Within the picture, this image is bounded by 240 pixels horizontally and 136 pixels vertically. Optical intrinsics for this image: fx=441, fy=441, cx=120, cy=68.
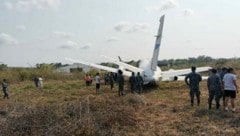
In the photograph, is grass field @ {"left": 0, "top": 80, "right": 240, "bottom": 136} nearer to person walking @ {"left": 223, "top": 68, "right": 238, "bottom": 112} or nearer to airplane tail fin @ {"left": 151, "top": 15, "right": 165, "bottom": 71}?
person walking @ {"left": 223, "top": 68, "right": 238, "bottom": 112}

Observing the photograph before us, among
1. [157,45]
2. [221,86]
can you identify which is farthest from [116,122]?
[157,45]

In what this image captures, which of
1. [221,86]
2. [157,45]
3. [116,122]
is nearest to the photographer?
[116,122]

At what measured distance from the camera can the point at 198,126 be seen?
13047 mm

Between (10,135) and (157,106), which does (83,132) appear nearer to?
(10,135)

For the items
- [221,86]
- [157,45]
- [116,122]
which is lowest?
[116,122]

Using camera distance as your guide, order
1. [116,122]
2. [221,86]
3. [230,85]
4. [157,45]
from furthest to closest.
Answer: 1. [157,45]
2. [221,86]
3. [230,85]
4. [116,122]

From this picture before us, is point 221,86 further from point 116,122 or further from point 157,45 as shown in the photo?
point 157,45

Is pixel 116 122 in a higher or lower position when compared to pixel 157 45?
lower

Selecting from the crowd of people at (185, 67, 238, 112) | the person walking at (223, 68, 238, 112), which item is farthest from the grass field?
the person walking at (223, 68, 238, 112)

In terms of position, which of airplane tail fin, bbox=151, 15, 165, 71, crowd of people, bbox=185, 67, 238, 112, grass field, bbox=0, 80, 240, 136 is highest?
airplane tail fin, bbox=151, 15, 165, 71

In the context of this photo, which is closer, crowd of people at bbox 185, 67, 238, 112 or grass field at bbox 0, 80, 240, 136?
grass field at bbox 0, 80, 240, 136

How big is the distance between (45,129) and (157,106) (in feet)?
27.8

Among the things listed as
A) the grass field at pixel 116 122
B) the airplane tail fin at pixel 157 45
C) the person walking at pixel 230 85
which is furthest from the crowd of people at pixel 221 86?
the airplane tail fin at pixel 157 45

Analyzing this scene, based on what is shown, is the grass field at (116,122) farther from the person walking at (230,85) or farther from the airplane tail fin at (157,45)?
the airplane tail fin at (157,45)
